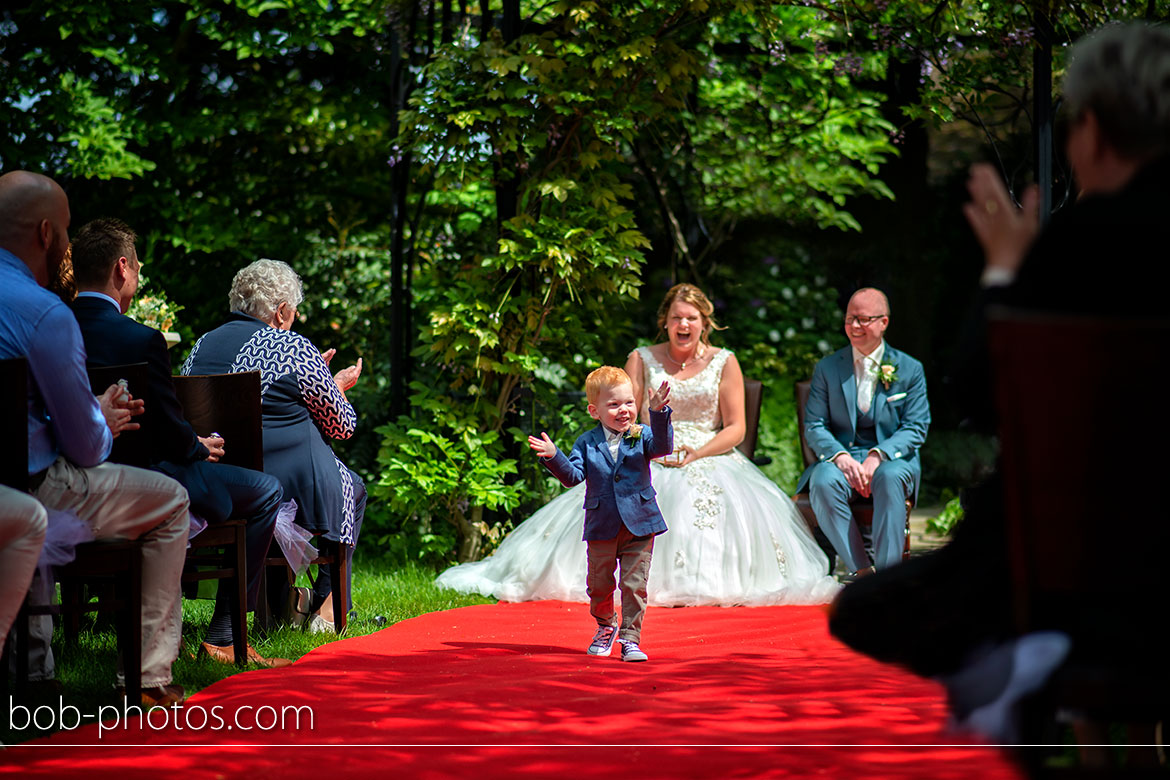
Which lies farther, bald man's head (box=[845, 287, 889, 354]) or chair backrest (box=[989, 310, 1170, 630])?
bald man's head (box=[845, 287, 889, 354])

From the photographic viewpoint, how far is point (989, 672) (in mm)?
1951

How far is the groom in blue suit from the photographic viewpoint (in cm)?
559

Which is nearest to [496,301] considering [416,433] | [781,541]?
[416,433]

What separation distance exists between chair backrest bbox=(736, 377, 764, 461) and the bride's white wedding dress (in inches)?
14.4

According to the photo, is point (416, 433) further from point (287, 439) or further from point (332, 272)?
point (332, 272)

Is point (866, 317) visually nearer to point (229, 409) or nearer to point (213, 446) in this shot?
point (229, 409)

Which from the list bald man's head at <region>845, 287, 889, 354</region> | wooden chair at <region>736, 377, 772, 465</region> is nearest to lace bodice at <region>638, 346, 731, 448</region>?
wooden chair at <region>736, 377, 772, 465</region>

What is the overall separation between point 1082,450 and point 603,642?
285cm

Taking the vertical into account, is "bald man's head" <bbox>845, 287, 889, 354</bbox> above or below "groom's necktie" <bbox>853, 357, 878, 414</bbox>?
above

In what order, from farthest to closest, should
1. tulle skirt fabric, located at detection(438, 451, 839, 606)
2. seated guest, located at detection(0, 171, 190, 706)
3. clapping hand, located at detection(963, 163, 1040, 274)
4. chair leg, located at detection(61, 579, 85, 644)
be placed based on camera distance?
tulle skirt fabric, located at detection(438, 451, 839, 606), chair leg, located at detection(61, 579, 85, 644), seated guest, located at detection(0, 171, 190, 706), clapping hand, located at detection(963, 163, 1040, 274)

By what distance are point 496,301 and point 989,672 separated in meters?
5.07

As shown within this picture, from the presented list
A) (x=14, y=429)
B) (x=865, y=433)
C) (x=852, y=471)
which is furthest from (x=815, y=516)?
(x=14, y=429)

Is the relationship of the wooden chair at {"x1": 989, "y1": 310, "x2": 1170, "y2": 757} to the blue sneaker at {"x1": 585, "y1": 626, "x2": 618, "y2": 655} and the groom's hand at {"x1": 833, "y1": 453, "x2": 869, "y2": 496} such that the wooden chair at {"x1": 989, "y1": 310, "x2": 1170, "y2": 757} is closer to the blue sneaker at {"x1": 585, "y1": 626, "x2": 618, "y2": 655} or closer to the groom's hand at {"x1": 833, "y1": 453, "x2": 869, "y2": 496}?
the blue sneaker at {"x1": 585, "y1": 626, "x2": 618, "y2": 655}

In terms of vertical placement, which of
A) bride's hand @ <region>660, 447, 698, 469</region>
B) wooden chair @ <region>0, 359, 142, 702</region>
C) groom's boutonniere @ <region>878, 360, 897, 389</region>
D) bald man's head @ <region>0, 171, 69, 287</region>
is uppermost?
bald man's head @ <region>0, 171, 69, 287</region>
